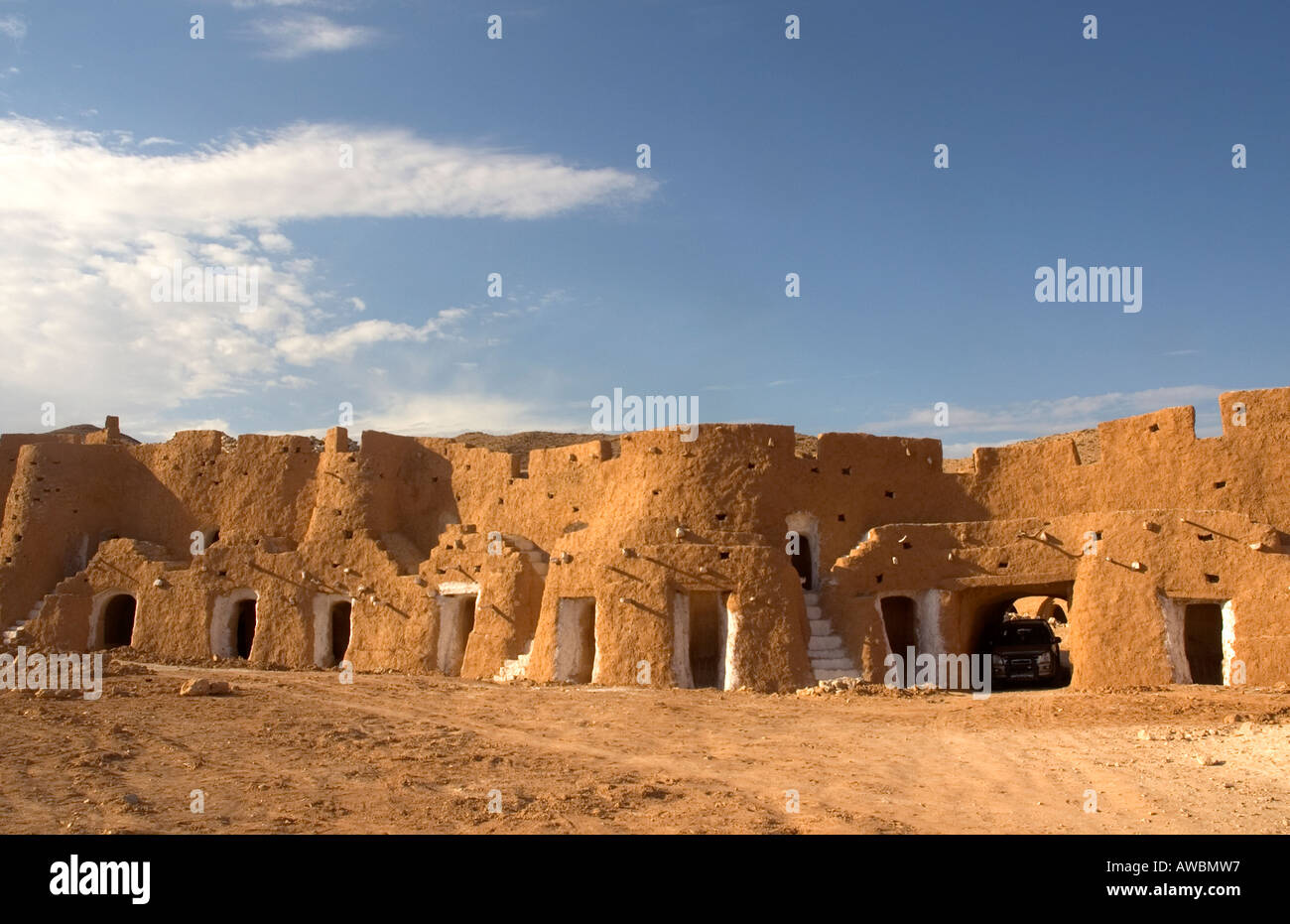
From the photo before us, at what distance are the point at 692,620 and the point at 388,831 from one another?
19.4m

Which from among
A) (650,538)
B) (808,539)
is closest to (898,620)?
(808,539)

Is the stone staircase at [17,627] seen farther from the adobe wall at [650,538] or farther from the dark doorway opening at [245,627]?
the dark doorway opening at [245,627]

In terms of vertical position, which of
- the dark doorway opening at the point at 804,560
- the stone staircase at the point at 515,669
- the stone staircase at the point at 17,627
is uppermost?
the dark doorway opening at the point at 804,560

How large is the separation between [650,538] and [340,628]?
45.2 ft

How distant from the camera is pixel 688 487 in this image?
87.7 feet

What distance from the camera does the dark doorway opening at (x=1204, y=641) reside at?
24156 millimetres

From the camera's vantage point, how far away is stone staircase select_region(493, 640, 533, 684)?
2472cm

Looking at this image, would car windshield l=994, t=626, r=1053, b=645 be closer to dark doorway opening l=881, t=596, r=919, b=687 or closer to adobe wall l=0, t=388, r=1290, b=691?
adobe wall l=0, t=388, r=1290, b=691

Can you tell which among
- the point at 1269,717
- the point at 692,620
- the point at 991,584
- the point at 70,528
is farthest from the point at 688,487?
the point at 70,528

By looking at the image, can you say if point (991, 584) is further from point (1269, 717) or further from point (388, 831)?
point (388, 831)

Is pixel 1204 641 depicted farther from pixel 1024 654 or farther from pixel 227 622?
pixel 227 622

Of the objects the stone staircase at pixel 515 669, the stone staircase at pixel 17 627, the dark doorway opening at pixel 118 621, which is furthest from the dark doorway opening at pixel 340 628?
the stone staircase at pixel 17 627

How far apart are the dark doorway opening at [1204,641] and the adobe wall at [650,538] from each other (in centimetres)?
291

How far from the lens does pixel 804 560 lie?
91.4 ft
